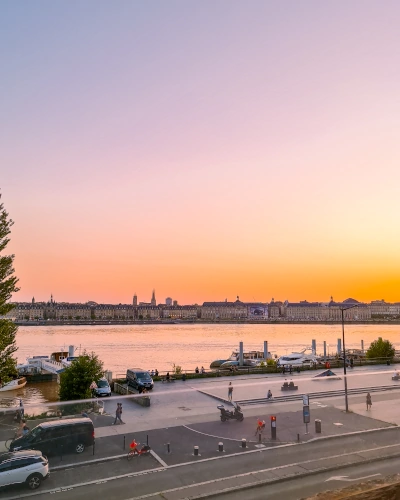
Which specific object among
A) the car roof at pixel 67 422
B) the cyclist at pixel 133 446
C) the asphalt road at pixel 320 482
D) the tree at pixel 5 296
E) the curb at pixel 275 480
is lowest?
the asphalt road at pixel 320 482

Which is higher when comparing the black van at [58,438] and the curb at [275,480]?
the black van at [58,438]

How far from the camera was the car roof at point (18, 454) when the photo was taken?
13.5 m

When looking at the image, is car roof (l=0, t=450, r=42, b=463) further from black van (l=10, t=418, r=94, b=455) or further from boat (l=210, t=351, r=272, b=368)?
boat (l=210, t=351, r=272, b=368)

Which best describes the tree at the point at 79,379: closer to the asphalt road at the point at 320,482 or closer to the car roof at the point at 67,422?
the car roof at the point at 67,422

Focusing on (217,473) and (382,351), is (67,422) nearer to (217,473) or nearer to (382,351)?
(217,473)

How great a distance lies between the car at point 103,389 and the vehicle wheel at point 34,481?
1524 cm

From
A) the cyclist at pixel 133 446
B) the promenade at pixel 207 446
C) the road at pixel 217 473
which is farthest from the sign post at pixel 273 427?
the cyclist at pixel 133 446

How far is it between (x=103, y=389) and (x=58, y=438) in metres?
14.7

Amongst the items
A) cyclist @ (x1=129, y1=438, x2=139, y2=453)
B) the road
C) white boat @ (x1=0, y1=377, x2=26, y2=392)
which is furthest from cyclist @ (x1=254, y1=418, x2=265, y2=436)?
white boat @ (x1=0, y1=377, x2=26, y2=392)

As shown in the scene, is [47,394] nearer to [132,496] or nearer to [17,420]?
[17,420]

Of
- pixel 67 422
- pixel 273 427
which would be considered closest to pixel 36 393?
pixel 67 422

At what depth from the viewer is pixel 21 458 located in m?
13.6

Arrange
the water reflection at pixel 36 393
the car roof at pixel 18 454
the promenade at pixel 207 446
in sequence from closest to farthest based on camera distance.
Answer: the car roof at pixel 18 454 < the promenade at pixel 207 446 < the water reflection at pixel 36 393

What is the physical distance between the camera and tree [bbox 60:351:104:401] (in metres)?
26.3
